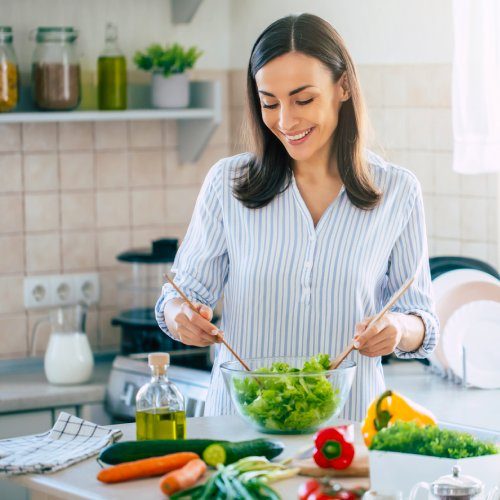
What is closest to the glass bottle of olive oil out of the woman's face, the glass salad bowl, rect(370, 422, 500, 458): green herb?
the glass salad bowl

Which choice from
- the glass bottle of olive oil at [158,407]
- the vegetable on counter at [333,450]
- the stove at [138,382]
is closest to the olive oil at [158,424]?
the glass bottle of olive oil at [158,407]

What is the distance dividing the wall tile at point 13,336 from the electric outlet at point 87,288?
19 cm

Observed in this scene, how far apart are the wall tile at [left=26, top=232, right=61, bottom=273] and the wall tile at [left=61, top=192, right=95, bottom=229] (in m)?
0.06

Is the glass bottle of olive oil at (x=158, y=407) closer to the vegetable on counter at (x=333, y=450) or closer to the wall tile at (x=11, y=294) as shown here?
the vegetable on counter at (x=333, y=450)

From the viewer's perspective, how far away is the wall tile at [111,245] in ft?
12.2

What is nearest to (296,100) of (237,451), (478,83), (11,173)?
(237,451)

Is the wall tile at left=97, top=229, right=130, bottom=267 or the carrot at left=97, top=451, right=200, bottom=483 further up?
the wall tile at left=97, top=229, right=130, bottom=267

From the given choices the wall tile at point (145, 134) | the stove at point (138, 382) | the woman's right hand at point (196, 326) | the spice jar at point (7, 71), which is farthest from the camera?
the wall tile at point (145, 134)

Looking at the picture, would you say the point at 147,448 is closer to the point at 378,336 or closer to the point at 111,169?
the point at 378,336

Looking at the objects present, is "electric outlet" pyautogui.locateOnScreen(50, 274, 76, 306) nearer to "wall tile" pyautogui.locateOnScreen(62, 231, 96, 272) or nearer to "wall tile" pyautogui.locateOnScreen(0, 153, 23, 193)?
"wall tile" pyautogui.locateOnScreen(62, 231, 96, 272)

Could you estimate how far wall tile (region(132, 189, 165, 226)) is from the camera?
3.77 m

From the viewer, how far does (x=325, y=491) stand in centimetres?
157

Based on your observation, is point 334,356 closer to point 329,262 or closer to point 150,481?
point 329,262

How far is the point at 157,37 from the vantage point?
12.3 feet
